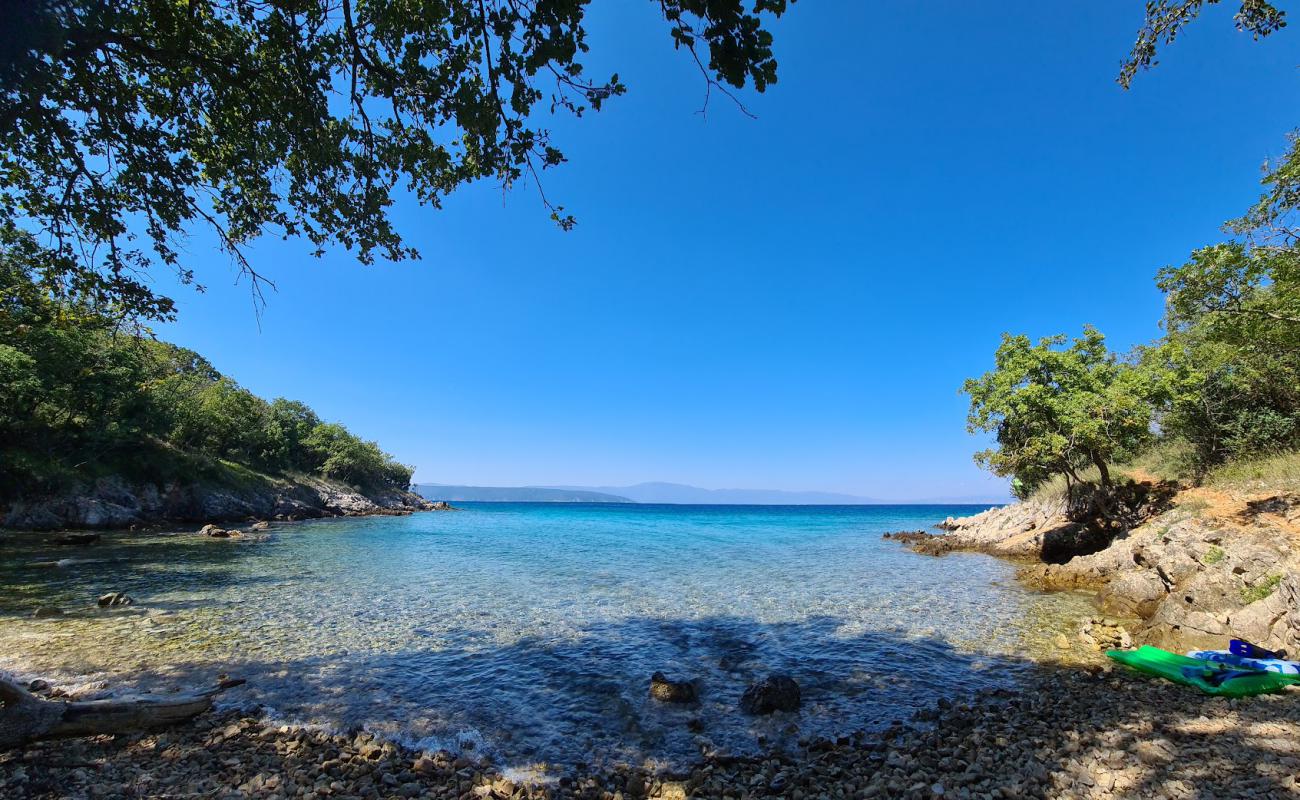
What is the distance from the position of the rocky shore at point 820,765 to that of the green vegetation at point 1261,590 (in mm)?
5204

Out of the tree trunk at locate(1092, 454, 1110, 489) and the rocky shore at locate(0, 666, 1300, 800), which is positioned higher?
the tree trunk at locate(1092, 454, 1110, 489)

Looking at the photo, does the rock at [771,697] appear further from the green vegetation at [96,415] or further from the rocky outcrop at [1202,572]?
the green vegetation at [96,415]

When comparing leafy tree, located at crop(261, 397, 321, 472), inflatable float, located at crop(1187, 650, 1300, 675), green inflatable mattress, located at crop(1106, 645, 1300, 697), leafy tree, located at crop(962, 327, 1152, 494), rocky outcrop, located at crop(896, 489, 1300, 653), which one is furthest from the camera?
leafy tree, located at crop(261, 397, 321, 472)

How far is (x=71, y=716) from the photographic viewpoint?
20.0 feet

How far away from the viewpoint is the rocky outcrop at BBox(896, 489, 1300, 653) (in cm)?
1002

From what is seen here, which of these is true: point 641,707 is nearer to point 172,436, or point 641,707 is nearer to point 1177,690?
point 1177,690

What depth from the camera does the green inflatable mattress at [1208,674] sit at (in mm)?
7602

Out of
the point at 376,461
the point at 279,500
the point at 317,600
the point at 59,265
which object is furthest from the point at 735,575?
the point at 376,461

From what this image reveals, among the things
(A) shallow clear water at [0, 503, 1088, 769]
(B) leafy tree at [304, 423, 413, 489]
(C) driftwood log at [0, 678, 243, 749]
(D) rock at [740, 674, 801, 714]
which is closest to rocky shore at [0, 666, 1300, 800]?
(C) driftwood log at [0, 678, 243, 749]

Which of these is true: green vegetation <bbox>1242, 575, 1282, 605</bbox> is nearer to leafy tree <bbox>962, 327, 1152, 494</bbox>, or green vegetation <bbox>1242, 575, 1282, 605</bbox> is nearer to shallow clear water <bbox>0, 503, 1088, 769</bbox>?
shallow clear water <bbox>0, 503, 1088, 769</bbox>

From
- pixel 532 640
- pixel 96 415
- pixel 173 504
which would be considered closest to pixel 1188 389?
pixel 532 640

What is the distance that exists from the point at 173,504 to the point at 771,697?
173 feet

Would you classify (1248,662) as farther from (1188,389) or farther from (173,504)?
(173,504)

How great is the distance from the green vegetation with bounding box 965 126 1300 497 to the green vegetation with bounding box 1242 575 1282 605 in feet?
22.2
